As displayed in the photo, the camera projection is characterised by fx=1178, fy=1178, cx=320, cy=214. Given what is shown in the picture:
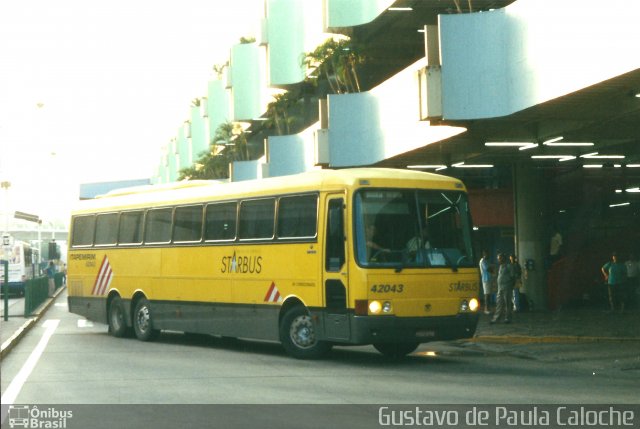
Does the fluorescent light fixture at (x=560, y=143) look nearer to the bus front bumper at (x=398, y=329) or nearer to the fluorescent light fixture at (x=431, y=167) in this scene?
the fluorescent light fixture at (x=431, y=167)

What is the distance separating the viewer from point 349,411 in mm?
12516

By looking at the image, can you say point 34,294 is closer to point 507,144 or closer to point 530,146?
point 507,144

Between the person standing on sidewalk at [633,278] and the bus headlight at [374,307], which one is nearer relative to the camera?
the bus headlight at [374,307]

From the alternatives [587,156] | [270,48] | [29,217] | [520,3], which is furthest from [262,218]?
[270,48]

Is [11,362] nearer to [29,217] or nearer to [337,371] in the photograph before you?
[337,371]

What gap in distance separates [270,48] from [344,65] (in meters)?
10.6

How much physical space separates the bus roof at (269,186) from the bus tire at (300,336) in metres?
2.16

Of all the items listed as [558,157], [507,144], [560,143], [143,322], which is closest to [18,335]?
[143,322]

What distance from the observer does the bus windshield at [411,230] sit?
741 inches

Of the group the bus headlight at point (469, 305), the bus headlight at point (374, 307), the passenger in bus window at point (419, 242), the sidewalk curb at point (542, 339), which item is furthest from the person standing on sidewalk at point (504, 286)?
the bus headlight at point (374, 307)

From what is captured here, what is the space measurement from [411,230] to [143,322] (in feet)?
29.3

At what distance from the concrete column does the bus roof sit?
41.2ft

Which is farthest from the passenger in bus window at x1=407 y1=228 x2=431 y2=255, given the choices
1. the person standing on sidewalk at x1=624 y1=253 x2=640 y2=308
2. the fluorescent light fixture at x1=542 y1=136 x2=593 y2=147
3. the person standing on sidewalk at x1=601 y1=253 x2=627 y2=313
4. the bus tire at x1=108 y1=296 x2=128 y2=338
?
the person standing on sidewalk at x1=624 y1=253 x2=640 y2=308

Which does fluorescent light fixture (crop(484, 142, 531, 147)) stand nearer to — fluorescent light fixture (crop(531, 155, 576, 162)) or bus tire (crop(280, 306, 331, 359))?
fluorescent light fixture (crop(531, 155, 576, 162))
